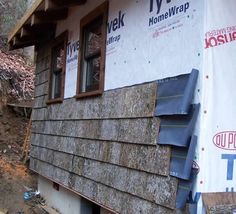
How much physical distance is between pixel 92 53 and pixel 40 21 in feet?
6.54

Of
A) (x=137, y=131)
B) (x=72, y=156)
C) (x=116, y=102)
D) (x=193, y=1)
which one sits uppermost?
(x=193, y=1)

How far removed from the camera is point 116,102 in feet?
18.2

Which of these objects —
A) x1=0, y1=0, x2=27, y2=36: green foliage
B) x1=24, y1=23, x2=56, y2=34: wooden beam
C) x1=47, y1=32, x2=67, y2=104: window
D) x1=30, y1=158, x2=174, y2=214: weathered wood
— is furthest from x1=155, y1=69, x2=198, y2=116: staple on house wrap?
x1=0, y1=0, x2=27, y2=36: green foliage

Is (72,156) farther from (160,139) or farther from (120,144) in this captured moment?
(160,139)

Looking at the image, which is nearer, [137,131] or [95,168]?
[137,131]

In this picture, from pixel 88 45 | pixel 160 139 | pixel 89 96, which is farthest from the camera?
pixel 88 45

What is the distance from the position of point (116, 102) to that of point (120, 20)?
3.53ft

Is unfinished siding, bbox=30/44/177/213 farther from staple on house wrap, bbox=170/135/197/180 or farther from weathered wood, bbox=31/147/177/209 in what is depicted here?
staple on house wrap, bbox=170/135/197/180

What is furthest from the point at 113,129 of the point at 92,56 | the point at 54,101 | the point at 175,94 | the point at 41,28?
the point at 41,28

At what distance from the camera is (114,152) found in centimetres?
550

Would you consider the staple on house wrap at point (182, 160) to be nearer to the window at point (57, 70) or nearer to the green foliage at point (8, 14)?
the window at point (57, 70)

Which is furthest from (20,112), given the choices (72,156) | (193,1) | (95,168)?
(193,1)

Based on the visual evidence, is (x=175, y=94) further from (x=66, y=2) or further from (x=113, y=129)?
(x=66, y=2)

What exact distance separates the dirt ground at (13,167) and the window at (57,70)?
94.1 inches
